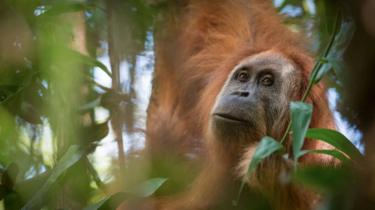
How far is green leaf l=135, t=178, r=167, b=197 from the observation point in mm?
2281

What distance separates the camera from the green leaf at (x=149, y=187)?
7.48 ft

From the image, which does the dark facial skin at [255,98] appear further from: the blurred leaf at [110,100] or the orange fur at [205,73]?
the blurred leaf at [110,100]

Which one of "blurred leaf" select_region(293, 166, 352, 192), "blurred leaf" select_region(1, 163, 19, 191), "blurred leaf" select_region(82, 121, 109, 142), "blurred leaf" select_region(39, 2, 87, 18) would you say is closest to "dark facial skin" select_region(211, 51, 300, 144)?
"blurred leaf" select_region(82, 121, 109, 142)

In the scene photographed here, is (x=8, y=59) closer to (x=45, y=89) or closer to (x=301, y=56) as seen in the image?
(x=45, y=89)

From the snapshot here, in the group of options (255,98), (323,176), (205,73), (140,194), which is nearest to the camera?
(323,176)

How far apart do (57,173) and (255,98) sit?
150cm

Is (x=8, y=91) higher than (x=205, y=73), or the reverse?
(x=8, y=91)

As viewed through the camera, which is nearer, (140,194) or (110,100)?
(140,194)

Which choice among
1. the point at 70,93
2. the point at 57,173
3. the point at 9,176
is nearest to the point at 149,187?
the point at 57,173

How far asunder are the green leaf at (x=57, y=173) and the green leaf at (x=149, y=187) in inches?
11.9

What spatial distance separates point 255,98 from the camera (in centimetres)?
354

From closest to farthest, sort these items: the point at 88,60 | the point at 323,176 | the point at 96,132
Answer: the point at 323,176
the point at 96,132
the point at 88,60

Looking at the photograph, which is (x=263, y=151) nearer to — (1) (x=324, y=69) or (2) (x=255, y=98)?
(1) (x=324, y=69)

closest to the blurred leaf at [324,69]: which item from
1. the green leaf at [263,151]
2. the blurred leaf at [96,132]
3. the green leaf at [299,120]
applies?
the green leaf at [299,120]
